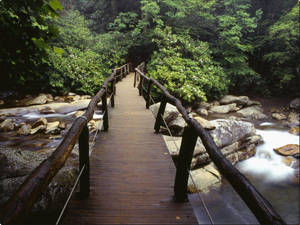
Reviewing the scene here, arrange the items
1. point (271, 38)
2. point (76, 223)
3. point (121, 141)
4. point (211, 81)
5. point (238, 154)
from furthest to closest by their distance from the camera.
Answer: point (271, 38) → point (211, 81) → point (238, 154) → point (121, 141) → point (76, 223)

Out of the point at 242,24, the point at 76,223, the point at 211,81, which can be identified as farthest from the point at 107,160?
the point at 242,24

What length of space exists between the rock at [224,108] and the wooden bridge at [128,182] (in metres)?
11.3

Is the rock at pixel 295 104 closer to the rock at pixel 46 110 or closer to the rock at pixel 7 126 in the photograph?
the rock at pixel 46 110

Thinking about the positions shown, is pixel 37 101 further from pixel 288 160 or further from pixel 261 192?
pixel 288 160

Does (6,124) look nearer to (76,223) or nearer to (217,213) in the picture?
(76,223)

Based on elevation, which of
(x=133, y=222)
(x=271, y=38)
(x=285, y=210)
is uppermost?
(x=271, y=38)

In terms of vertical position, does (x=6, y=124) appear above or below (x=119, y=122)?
below

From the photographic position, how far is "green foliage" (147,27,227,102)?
1265 centimetres

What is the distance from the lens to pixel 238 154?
8875 millimetres

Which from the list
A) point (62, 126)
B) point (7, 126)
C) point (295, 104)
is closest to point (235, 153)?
point (62, 126)

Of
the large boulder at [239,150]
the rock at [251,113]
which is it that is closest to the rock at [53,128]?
the large boulder at [239,150]

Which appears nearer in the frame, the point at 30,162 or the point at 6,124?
the point at 30,162

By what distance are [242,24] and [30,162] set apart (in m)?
17.6

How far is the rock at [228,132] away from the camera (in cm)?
849
